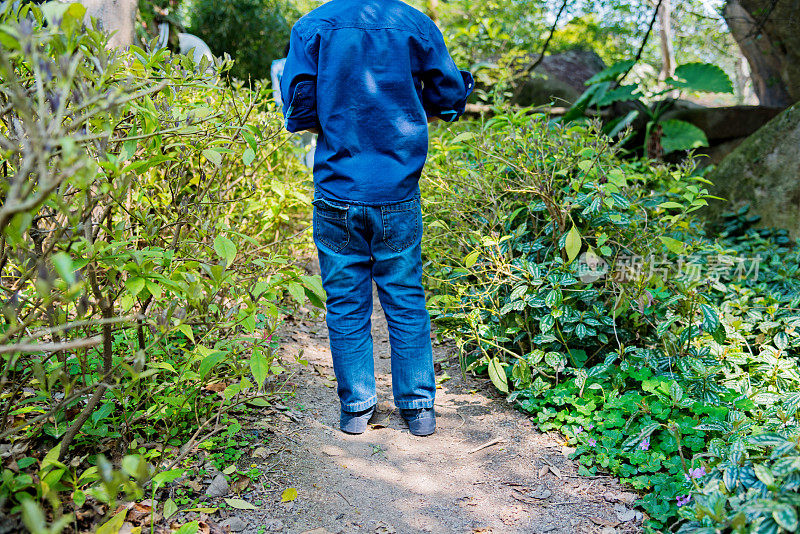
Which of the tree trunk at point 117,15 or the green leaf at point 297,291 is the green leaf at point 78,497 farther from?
the tree trunk at point 117,15

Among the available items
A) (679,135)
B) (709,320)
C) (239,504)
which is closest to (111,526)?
(239,504)

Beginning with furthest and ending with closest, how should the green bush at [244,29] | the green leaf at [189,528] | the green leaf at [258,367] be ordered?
the green bush at [244,29] → the green leaf at [258,367] → the green leaf at [189,528]

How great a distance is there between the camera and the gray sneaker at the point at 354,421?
2.37m

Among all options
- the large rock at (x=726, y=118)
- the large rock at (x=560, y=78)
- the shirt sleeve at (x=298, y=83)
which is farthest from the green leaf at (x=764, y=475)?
the large rock at (x=726, y=118)

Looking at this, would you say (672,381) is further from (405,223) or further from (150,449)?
(150,449)

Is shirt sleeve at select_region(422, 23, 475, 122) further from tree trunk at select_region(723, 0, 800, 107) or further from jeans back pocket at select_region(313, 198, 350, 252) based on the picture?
tree trunk at select_region(723, 0, 800, 107)

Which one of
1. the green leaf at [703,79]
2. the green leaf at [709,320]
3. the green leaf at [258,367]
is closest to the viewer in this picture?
the green leaf at [258,367]

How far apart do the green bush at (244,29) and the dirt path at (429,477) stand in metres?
9.05

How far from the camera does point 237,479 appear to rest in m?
1.97

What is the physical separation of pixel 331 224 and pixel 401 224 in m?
0.28

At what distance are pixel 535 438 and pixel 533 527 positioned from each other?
54 centimetres

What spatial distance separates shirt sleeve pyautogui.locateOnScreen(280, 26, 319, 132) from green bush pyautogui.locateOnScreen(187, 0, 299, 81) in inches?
340

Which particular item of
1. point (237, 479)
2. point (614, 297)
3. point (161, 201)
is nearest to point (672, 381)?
point (614, 297)

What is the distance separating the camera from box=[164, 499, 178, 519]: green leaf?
5.34 ft
